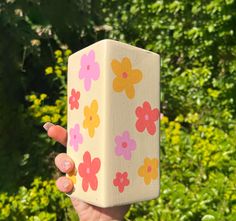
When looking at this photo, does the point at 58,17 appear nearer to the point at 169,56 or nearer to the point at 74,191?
the point at 169,56

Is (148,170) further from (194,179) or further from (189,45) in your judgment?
(189,45)

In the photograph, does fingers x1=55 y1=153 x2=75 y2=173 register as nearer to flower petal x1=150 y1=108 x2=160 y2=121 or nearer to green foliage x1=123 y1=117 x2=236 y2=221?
flower petal x1=150 y1=108 x2=160 y2=121

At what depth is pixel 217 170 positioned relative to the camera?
9.79 ft

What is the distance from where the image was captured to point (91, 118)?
4.50ft

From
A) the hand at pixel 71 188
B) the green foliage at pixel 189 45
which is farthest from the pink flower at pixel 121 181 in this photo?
the green foliage at pixel 189 45

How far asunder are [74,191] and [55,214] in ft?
4.73

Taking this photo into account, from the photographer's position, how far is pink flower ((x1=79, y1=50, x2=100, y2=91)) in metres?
1.36

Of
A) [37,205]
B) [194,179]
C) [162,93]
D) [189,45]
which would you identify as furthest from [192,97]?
[37,205]

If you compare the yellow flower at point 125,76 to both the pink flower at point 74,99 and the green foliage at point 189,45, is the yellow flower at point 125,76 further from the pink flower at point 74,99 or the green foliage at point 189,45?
the green foliage at point 189,45

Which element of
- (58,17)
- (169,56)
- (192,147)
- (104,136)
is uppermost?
(58,17)

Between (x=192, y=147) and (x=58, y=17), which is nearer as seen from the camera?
(x=192, y=147)

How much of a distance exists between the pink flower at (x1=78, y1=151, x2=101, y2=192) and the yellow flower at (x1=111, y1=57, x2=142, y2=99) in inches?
7.8

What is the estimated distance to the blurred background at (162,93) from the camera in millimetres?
2865

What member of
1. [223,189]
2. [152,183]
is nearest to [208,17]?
[223,189]
